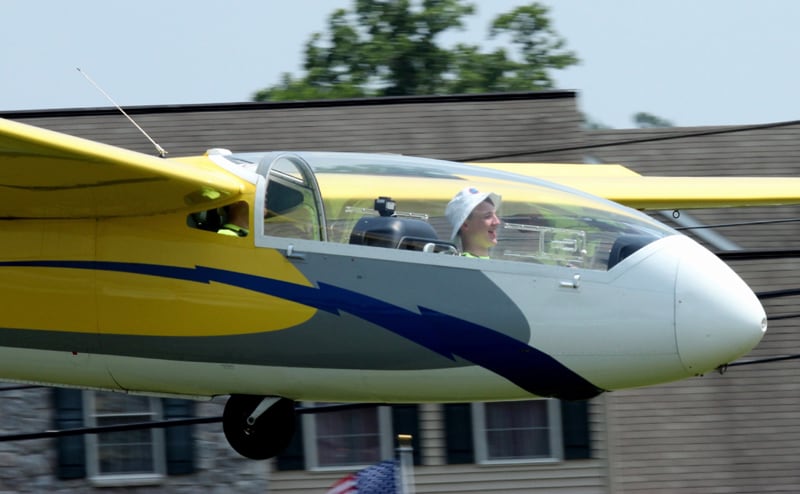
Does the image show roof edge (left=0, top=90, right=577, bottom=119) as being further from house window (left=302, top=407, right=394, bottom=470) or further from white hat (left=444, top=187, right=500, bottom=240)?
white hat (left=444, top=187, right=500, bottom=240)

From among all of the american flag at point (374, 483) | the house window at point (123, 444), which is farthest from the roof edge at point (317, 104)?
the american flag at point (374, 483)

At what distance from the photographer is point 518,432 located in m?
15.3

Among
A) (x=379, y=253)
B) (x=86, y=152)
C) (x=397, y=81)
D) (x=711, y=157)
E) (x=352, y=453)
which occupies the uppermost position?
(x=397, y=81)

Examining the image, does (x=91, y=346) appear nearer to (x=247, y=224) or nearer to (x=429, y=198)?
(x=247, y=224)

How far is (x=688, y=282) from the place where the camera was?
8.00 metres

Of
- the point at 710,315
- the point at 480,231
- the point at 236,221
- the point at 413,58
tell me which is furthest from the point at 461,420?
the point at 413,58

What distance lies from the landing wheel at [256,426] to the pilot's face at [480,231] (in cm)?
177

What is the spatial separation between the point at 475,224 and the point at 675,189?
388 centimetres

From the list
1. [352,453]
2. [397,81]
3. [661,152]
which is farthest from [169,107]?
[397,81]

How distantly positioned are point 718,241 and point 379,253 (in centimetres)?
880

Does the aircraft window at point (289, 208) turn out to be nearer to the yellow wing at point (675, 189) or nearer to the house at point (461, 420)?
the yellow wing at point (675, 189)

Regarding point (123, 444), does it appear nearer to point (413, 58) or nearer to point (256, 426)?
point (256, 426)

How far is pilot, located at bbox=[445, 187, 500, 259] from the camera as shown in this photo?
830 cm

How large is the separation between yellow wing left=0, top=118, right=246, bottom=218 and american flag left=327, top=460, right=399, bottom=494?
2.69 meters
